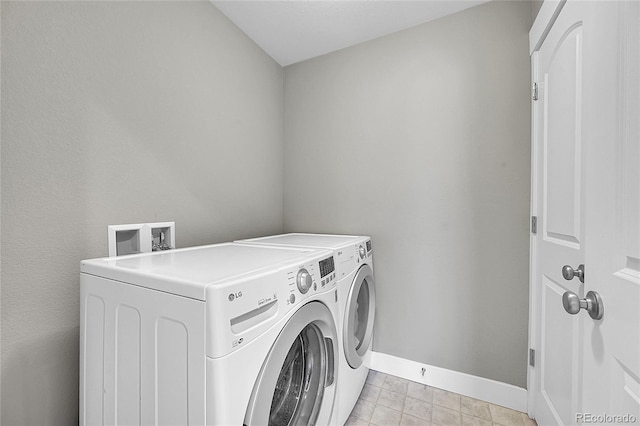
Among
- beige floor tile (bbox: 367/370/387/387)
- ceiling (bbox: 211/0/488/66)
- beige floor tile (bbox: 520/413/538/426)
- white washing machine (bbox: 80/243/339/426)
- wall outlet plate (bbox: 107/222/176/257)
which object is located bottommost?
beige floor tile (bbox: 367/370/387/387)

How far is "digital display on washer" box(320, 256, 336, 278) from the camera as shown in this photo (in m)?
1.09

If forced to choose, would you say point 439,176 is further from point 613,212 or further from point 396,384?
point 396,384

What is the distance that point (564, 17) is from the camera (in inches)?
40.3

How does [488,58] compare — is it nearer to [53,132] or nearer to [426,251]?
[426,251]

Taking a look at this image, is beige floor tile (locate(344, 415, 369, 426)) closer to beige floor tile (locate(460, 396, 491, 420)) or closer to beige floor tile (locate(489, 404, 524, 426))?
beige floor tile (locate(460, 396, 491, 420))

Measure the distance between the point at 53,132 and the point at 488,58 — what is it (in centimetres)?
215

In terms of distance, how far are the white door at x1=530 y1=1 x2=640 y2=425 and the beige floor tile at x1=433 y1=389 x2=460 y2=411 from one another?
0.39 m

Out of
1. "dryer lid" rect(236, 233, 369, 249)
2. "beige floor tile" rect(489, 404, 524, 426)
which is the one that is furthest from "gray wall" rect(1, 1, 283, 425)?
"beige floor tile" rect(489, 404, 524, 426)

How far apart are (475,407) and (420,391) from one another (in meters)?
0.30

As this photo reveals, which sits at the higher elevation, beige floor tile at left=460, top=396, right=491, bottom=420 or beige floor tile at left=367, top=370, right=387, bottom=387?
beige floor tile at left=460, top=396, right=491, bottom=420

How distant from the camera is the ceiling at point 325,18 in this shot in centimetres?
160

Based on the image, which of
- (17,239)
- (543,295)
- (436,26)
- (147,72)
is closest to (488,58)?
(436,26)

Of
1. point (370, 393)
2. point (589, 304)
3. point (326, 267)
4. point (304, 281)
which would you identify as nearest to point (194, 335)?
point (304, 281)

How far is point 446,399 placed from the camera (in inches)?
63.0
